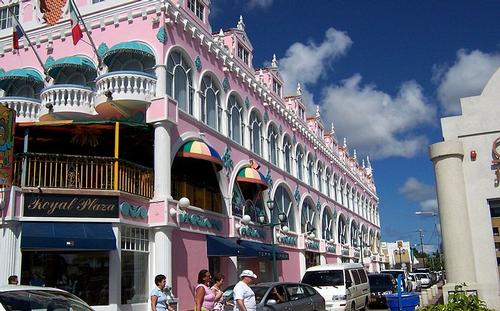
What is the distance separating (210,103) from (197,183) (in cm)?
407

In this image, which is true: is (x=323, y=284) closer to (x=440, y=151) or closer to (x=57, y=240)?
(x=440, y=151)

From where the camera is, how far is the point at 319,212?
39.5 metres

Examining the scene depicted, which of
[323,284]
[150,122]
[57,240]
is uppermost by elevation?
[150,122]

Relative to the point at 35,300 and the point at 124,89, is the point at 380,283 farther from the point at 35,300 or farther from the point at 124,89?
the point at 35,300

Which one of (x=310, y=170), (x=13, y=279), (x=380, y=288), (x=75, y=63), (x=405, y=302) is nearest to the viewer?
(x=405, y=302)

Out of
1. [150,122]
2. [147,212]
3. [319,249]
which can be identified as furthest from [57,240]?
[319,249]

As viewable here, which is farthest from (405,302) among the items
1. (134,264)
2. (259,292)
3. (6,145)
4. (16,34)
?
(16,34)

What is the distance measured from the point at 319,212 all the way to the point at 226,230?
55.7ft

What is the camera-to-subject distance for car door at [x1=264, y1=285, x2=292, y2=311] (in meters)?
13.2

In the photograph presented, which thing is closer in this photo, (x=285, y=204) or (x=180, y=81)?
(x=180, y=81)

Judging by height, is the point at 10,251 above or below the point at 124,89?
below

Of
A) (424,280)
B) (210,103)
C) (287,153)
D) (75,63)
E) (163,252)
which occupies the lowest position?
Result: (424,280)

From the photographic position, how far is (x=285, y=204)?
3312 centimetres

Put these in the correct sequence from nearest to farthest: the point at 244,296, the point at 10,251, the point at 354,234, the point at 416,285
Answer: the point at 244,296 → the point at 10,251 → the point at 416,285 → the point at 354,234
